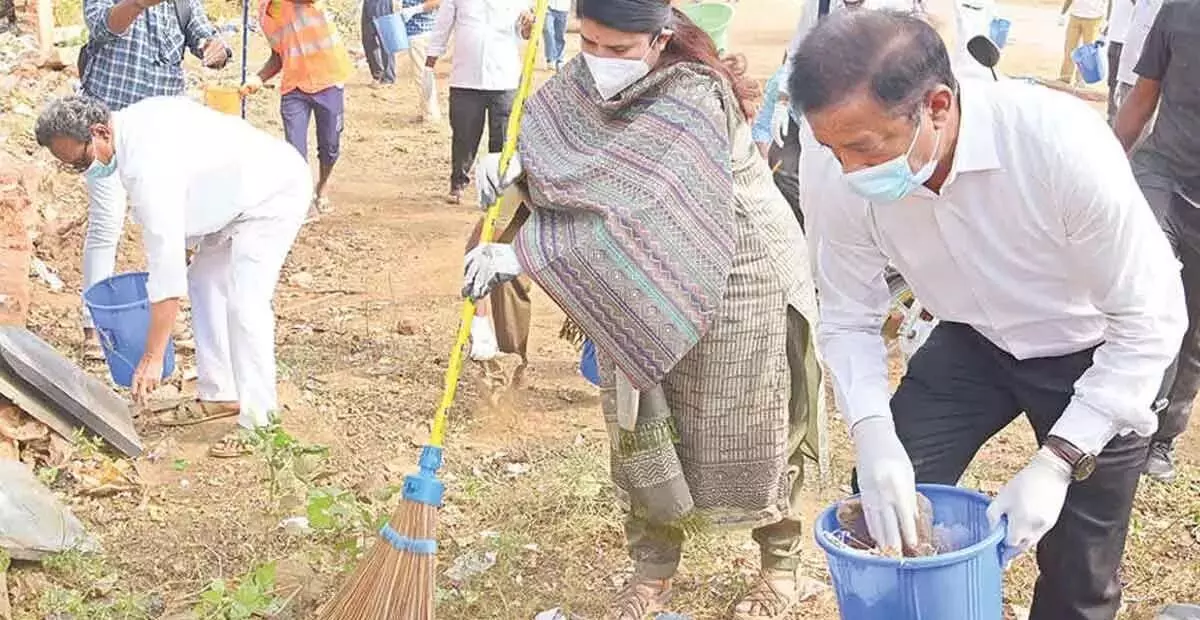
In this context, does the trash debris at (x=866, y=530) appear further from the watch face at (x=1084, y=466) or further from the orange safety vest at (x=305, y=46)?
the orange safety vest at (x=305, y=46)

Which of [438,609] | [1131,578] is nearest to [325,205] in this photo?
[438,609]

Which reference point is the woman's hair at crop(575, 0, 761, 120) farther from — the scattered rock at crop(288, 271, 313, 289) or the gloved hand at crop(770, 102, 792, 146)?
the scattered rock at crop(288, 271, 313, 289)

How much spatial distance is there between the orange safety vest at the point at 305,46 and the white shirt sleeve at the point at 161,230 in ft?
10.4

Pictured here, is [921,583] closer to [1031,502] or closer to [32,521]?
[1031,502]

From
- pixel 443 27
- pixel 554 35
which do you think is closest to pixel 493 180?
pixel 443 27

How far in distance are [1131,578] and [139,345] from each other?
129 inches

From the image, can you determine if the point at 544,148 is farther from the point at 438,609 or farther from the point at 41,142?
the point at 41,142

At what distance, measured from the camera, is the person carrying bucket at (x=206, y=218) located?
447 cm

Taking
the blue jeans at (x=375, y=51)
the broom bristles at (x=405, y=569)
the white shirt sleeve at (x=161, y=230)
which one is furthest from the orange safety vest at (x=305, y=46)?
the broom bristles at (x=405, y=569)

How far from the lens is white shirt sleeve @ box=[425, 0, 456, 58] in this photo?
26.2 feet

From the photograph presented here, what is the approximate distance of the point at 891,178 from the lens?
242 centimetres

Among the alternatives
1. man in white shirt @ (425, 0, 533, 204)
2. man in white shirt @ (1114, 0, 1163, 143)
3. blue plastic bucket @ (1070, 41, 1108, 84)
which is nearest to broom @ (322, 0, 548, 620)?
man in white shirt @ (1114, 0, 1163, 143)

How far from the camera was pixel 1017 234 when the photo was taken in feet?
8.38

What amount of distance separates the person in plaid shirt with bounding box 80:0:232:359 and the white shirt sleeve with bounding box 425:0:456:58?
6.41ft
